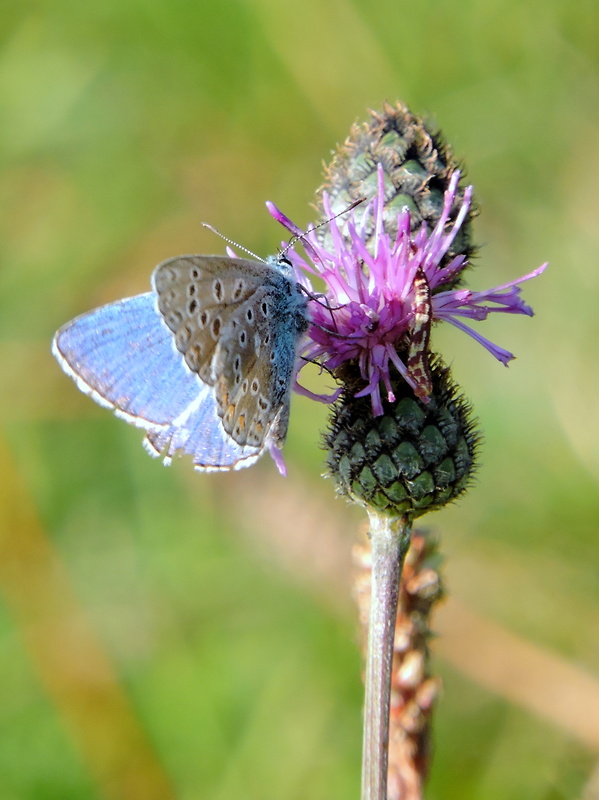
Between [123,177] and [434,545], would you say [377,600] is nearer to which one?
[434,545]

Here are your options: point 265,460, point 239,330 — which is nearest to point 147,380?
point 239,330

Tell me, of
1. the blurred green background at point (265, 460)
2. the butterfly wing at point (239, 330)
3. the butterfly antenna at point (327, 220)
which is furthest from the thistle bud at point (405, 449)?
the blurred green background at point (265, 460)

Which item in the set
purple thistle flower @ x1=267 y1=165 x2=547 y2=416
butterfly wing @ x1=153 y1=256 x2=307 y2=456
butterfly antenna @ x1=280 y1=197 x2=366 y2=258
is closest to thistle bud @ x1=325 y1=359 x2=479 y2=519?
purple thistle flower @ x1=267 y1=165 x2=547 y2=416

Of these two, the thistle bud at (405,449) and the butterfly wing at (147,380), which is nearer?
the thistle bud at (405,449)

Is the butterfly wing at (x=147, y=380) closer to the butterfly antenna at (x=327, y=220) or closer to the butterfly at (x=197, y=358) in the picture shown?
the butterfly at (x=197, y=358)

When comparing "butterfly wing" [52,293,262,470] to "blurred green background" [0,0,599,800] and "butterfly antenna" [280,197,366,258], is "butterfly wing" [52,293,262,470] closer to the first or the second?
"butterfly antenna" [280,197,366,258]

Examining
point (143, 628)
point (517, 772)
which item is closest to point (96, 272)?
point (143, 628)
